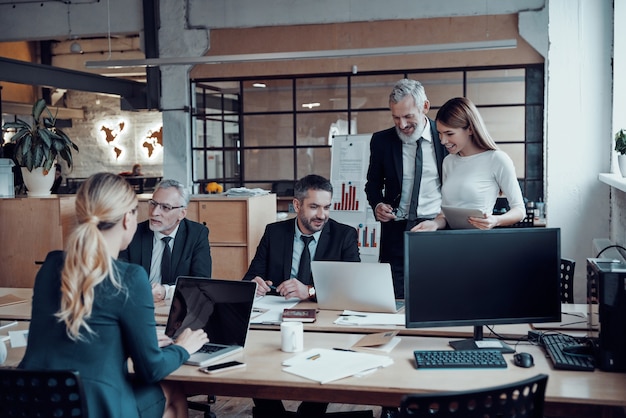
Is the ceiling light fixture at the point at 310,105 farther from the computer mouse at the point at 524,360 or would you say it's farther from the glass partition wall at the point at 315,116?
the computer mouse at the point at 524,360

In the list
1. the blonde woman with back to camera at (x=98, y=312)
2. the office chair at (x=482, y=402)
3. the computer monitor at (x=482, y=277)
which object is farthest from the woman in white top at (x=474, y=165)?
the blonde woman with back to camera at (x=98, y=312)

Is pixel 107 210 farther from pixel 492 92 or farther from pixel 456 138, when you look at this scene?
pixel 492 92

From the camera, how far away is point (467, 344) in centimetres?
263

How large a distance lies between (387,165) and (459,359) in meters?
1.84

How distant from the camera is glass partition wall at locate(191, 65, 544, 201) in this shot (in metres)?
Result: 9.12

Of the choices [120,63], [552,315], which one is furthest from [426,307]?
[120,63]

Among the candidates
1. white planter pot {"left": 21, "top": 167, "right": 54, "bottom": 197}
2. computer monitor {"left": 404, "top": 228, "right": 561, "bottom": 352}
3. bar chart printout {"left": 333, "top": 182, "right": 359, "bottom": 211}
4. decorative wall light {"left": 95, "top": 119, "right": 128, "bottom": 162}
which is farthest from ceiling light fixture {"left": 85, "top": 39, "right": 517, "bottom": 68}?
decorative wall light {"left": 95, "top": 119, "right": 128, "bottom": 162}

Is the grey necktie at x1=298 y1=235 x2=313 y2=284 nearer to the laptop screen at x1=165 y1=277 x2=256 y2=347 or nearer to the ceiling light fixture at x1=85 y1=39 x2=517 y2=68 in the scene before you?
the laptop screen at x1=165 y1=277 x2=256 y2=347

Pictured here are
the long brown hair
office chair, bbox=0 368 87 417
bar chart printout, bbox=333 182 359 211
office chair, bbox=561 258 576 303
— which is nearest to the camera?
office chair, bbox=0 368 87 417

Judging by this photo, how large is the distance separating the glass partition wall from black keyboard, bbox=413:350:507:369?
279 inches

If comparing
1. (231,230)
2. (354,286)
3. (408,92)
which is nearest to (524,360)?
(354,286)

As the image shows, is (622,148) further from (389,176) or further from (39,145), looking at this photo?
(39,145)

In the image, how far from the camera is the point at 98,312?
2156 mm

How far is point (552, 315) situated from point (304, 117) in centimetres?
767
